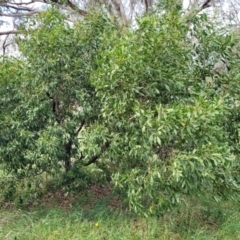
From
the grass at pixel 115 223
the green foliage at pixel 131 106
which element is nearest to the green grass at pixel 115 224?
the grass at pixel 115 223

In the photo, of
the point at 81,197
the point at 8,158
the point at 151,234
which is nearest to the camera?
the point at 151,234

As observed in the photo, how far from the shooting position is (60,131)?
388cm

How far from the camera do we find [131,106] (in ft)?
10.7

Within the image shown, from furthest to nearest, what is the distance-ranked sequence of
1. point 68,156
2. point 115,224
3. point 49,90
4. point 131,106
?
point 68,156 < point 49,90 < point 115,224 < point 131,106

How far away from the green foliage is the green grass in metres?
0.43

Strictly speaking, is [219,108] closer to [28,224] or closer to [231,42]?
[231,42]

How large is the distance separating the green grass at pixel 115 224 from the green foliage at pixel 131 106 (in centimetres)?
→ 43

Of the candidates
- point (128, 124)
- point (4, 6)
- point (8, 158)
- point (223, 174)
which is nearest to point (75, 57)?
point (128, 124)

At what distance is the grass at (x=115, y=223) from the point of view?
3.56 metres

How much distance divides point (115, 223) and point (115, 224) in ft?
0.07

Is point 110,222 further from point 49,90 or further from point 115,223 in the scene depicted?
point 49,90

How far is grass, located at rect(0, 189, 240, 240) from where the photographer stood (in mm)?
3562

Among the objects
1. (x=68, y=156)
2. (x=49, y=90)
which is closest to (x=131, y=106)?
(x=49, y=90)

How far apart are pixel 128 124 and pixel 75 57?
1.17 m
